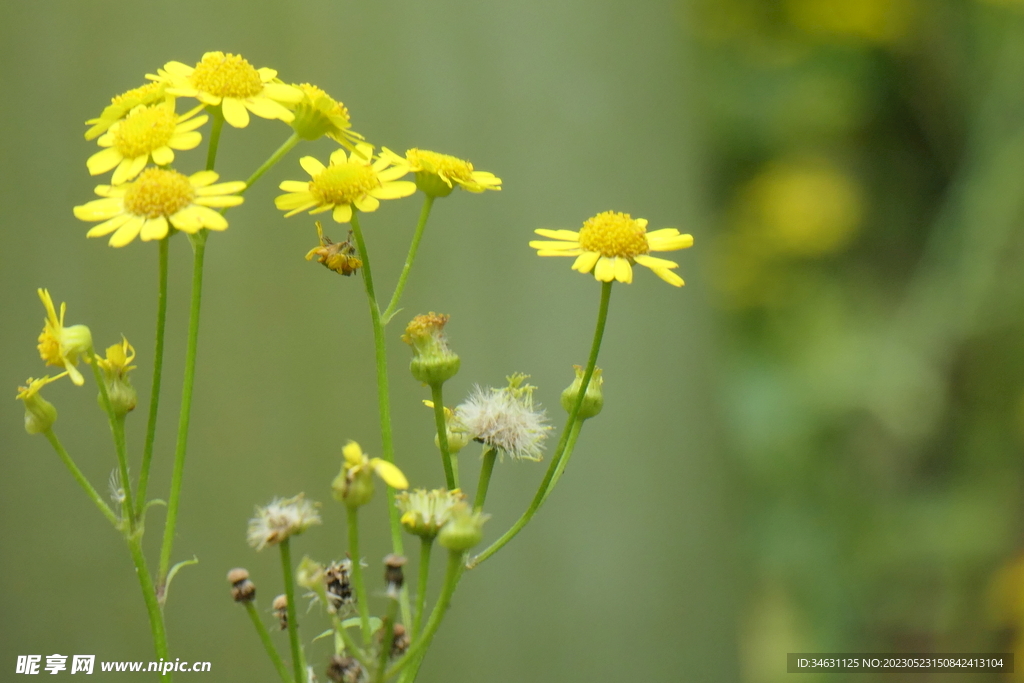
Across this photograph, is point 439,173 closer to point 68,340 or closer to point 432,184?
point 432,184

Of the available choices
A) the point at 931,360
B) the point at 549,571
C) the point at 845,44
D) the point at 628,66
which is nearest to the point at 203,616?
the point at 549,571

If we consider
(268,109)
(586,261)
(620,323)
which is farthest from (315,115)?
(620,323)

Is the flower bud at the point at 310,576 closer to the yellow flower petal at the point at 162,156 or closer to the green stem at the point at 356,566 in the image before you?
the green stem at the point at 356,566

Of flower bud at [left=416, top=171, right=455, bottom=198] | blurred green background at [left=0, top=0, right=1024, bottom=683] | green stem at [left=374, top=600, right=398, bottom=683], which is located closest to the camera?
green stem at [left=374, top=600, right=398, bottom=683]

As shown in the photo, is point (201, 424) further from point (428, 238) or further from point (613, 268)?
point (613, 268)

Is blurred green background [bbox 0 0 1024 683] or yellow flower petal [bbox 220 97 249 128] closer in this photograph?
yellow flower petal [bbox 220 97 249 128]

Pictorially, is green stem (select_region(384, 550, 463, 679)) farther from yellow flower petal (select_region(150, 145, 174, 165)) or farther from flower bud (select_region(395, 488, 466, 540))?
yellow flower petal (select_region(150, 145, 174, 165))

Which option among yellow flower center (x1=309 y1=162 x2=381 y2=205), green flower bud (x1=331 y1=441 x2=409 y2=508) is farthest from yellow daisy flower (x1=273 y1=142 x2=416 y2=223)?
green flower bud (x1=331 y1=441 x2=409 y2=508)

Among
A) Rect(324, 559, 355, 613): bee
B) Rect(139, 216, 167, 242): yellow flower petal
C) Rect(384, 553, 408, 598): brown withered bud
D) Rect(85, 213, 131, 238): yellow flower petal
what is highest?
Rect(85, 213, 131, 238): yellow flower petal

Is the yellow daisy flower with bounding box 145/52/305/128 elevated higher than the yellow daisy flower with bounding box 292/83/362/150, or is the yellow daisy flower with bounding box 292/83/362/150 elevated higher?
the yellow daisy flower with bounding box 145/52/305/128
